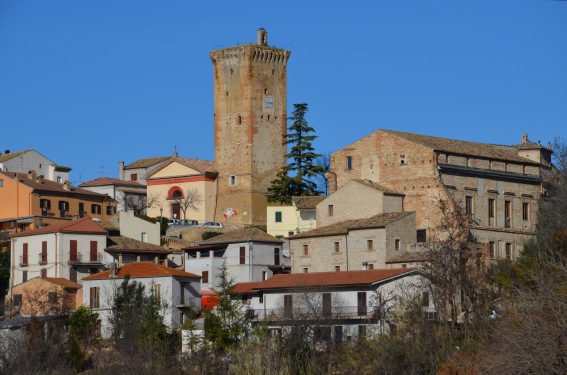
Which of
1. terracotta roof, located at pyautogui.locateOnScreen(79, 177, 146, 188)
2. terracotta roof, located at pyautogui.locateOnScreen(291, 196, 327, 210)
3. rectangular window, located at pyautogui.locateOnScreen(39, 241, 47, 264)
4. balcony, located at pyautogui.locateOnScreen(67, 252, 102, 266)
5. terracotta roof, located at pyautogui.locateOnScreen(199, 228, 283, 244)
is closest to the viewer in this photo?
terracotta roof, located at pyautogui.locateOnScreen(199, 228, 283, 244)

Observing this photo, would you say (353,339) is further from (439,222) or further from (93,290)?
(93,290)

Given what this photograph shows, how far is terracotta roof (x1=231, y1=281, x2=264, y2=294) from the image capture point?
194ft

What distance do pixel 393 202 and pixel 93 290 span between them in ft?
43.4

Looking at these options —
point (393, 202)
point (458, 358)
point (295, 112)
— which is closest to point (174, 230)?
point (295, 112)

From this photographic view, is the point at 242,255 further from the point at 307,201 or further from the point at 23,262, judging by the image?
the point at 23,262

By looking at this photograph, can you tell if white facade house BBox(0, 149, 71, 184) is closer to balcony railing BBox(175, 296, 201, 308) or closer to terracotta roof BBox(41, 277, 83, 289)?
terracotta roof BBox(41, 277, 83, 289)

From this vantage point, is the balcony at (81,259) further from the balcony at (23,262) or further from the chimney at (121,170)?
the chimney at (121,170)

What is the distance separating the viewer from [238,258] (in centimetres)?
Answer: 6438

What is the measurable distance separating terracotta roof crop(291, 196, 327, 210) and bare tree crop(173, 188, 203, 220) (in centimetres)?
921

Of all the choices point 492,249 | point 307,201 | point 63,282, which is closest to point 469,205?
point 492,249

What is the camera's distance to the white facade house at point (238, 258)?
210 ft

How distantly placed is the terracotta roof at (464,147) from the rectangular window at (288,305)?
10.1 m

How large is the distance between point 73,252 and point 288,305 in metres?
13.3

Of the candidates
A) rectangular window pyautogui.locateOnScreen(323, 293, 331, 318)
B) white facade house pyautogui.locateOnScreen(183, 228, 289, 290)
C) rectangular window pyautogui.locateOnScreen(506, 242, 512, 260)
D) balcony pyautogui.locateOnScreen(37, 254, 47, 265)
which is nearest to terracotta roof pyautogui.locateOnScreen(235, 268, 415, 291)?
rectangular window pyautogui.locateOnScreen(323, 293, 331, 318)
